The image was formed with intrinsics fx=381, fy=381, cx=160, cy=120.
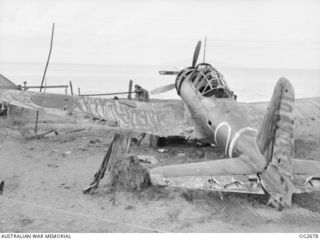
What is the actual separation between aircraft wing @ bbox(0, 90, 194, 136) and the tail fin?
4.68 metres

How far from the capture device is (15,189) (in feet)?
27.0

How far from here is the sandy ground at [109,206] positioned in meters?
6.45

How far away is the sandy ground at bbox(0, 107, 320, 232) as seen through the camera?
645cm

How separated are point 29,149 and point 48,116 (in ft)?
18.2

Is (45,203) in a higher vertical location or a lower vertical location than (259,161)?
lower

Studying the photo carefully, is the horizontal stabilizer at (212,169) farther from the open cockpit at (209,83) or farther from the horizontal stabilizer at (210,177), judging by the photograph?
the open cockpit at (209,83)

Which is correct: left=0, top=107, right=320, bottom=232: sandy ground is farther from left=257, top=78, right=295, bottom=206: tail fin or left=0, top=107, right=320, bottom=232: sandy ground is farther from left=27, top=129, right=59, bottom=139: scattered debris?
left=27, top=129, right=59, bottom=139: scattered debris

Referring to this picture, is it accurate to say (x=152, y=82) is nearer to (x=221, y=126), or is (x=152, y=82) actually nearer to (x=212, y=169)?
(x=221, y=126)

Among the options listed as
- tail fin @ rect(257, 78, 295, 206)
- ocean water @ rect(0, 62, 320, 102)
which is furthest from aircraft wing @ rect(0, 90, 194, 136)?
ocean water @ rect(0, 62, 320, 102)

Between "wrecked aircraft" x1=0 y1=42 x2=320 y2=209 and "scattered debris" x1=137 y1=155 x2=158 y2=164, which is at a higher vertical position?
"wrecked aircraft" x1=0 y1=42 x2=320 y2=209

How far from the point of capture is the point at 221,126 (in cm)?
931

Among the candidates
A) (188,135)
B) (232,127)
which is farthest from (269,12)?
(188,135)

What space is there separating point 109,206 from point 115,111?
18.1 feet

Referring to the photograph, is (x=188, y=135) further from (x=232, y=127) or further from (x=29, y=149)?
(x=29, y=149)
